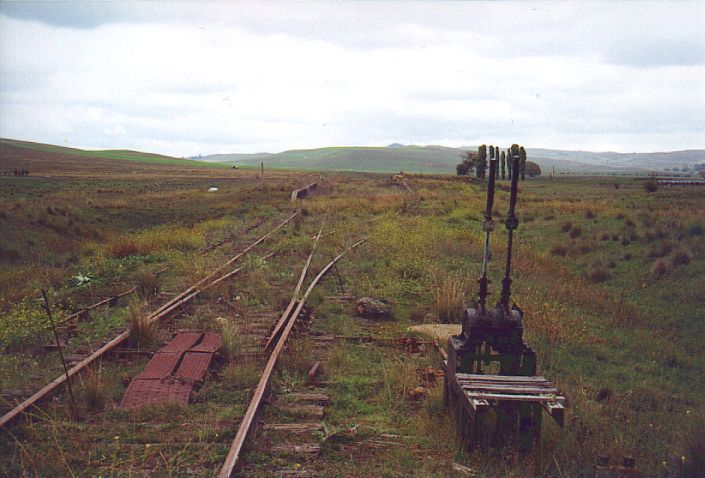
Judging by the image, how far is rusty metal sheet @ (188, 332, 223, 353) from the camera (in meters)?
6.49

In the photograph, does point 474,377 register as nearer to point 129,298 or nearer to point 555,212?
point 129,298

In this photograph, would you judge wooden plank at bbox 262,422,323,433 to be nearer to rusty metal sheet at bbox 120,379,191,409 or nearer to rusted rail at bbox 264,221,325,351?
rusty metal sheet at bbox 120,379,191,409

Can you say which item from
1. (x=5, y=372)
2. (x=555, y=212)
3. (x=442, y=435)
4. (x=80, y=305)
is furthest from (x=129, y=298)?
(x=555, y=212)

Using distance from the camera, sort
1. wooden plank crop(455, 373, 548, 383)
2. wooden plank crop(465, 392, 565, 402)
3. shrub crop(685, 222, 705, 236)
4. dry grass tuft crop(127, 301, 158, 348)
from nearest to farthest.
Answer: wooden plank crop(465, 392, 565, 402) < wooden plank crop(455, 373, 548, 383) < dry grass tuft crop(127, 301, 158, 348) < shrub crop(685, 222, 705, 236)

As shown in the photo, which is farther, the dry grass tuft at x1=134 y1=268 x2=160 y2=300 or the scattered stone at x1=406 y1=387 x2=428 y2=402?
the dry grass tuft at x1=134 y1=268 x2=160 y2=300

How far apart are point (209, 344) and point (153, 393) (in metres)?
1.36

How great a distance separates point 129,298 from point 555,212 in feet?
72.2

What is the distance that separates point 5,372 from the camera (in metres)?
6.12

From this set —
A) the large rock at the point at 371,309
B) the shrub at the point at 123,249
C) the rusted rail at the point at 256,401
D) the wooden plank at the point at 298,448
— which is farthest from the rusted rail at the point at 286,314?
the shrub at the point at 123,249

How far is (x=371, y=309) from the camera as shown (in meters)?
8.77

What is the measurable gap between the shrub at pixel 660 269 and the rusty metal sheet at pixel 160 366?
431 inches

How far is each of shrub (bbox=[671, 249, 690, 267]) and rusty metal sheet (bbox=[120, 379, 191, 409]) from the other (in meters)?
11.7

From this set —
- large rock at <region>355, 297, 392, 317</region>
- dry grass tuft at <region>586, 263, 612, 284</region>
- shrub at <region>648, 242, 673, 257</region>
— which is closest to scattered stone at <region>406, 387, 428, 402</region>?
large rock at <region>355, 297, 392, 317</region>

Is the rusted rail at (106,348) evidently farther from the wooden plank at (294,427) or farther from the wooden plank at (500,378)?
the wooden plank at (500,378)
